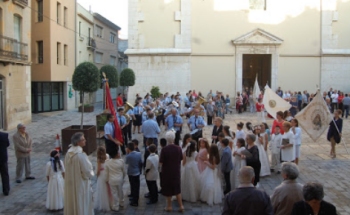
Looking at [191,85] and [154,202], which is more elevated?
[191,85]

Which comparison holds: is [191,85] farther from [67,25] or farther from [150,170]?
[150,170]

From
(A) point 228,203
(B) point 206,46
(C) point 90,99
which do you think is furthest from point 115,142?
(C) point 90,99

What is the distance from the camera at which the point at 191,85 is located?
27922 millimetres

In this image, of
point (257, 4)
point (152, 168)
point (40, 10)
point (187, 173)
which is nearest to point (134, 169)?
point (152, 168)

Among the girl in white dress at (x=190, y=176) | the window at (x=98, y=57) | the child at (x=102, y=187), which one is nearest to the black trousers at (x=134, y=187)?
the child at (x=102, y=187)

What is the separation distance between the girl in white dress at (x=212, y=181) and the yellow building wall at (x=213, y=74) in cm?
1983

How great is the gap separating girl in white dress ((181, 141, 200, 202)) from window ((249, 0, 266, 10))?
21.6 m

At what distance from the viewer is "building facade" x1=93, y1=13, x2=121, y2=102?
131ft

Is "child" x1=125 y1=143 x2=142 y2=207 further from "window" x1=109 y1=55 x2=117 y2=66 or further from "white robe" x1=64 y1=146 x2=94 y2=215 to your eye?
"window" x1=109 y1=55 x2=117 y2=66

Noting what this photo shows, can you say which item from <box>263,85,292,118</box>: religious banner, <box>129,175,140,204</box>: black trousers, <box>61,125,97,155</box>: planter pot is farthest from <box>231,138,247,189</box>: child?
<box>263,85,292,118</box>: religious banner

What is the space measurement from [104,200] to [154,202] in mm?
1044

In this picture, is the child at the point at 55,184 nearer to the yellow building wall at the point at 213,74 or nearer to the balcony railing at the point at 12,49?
the balcony railing at the point at 12,49

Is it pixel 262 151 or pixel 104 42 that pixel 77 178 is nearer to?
pixel 262 151

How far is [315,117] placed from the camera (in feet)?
40.5
